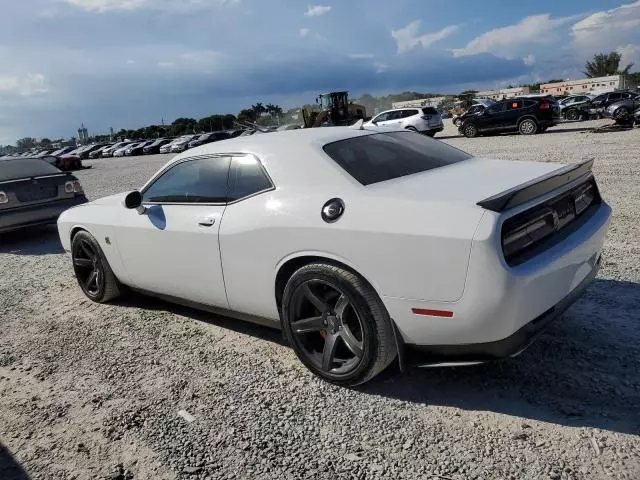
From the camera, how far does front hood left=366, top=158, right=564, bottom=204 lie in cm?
271

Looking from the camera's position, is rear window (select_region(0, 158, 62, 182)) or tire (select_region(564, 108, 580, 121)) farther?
tire (select_region(564, 108, 580, 121))

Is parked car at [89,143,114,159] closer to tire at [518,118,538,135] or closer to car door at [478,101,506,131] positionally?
car door at [478,101,506,131]

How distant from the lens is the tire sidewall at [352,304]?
111 inches

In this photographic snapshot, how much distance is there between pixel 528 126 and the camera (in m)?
21.5

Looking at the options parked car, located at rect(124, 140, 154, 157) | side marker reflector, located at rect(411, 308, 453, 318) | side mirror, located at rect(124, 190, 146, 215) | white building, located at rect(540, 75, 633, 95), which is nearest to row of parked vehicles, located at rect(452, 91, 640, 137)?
side mirror, located at rect(124, 190, 146, 215)

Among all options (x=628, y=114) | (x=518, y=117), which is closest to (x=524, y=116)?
(x=518, y=117)

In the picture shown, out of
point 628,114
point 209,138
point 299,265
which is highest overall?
point 299,265

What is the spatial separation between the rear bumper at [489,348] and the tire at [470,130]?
21773mm

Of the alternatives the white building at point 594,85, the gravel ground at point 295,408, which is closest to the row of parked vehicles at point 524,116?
the gravel ground at point 295,408

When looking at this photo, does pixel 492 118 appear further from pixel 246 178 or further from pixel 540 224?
pixel 540 224

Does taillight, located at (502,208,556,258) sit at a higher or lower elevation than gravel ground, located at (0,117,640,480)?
higher

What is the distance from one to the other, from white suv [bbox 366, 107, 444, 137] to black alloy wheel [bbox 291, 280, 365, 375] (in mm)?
21096

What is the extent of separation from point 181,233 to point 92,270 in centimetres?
177

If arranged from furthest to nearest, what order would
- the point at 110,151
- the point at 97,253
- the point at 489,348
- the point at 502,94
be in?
the point at 502,94, the point at 110,151, the point at 97,253, the point at 489,348
